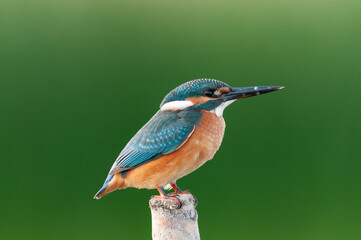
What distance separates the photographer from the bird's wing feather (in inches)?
146

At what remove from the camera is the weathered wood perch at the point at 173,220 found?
3.59 m

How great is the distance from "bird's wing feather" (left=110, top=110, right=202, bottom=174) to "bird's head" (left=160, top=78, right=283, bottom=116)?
0.06m

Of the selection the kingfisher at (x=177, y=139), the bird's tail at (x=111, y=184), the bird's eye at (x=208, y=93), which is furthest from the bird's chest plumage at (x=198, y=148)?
the bird's tail at (x=111, y=184)

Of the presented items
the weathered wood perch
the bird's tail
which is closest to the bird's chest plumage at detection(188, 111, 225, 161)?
the weathered wood perch

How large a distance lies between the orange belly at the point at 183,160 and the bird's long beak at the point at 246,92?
0.60 ft

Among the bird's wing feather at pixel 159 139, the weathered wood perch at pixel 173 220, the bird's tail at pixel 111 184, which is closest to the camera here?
the weathered wood perch at pixel 173 220

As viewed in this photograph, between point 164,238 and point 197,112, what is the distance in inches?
35.0

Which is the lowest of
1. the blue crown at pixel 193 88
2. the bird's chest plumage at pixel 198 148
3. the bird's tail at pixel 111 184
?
the bird's tail at pixel 111 184

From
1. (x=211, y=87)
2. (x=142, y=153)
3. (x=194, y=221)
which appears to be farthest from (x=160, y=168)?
(x=211, y=87)

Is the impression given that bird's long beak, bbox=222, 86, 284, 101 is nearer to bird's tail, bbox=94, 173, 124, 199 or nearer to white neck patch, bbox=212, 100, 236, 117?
white neck patch, bbox=212, 100, 236, 117

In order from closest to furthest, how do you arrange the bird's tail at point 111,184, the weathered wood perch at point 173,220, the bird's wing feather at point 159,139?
the weathered wood perch at point 173,220 < the bird's wing feather at point 159,139 < the bird's tail at point 111,184

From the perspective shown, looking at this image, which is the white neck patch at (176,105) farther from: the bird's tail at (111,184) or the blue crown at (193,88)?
the bird's tail at (111,184)

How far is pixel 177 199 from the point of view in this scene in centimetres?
368

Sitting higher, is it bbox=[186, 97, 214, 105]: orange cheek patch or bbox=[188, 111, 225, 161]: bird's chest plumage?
bbox=[186, 97, 214, 105]: orange cheek patch
